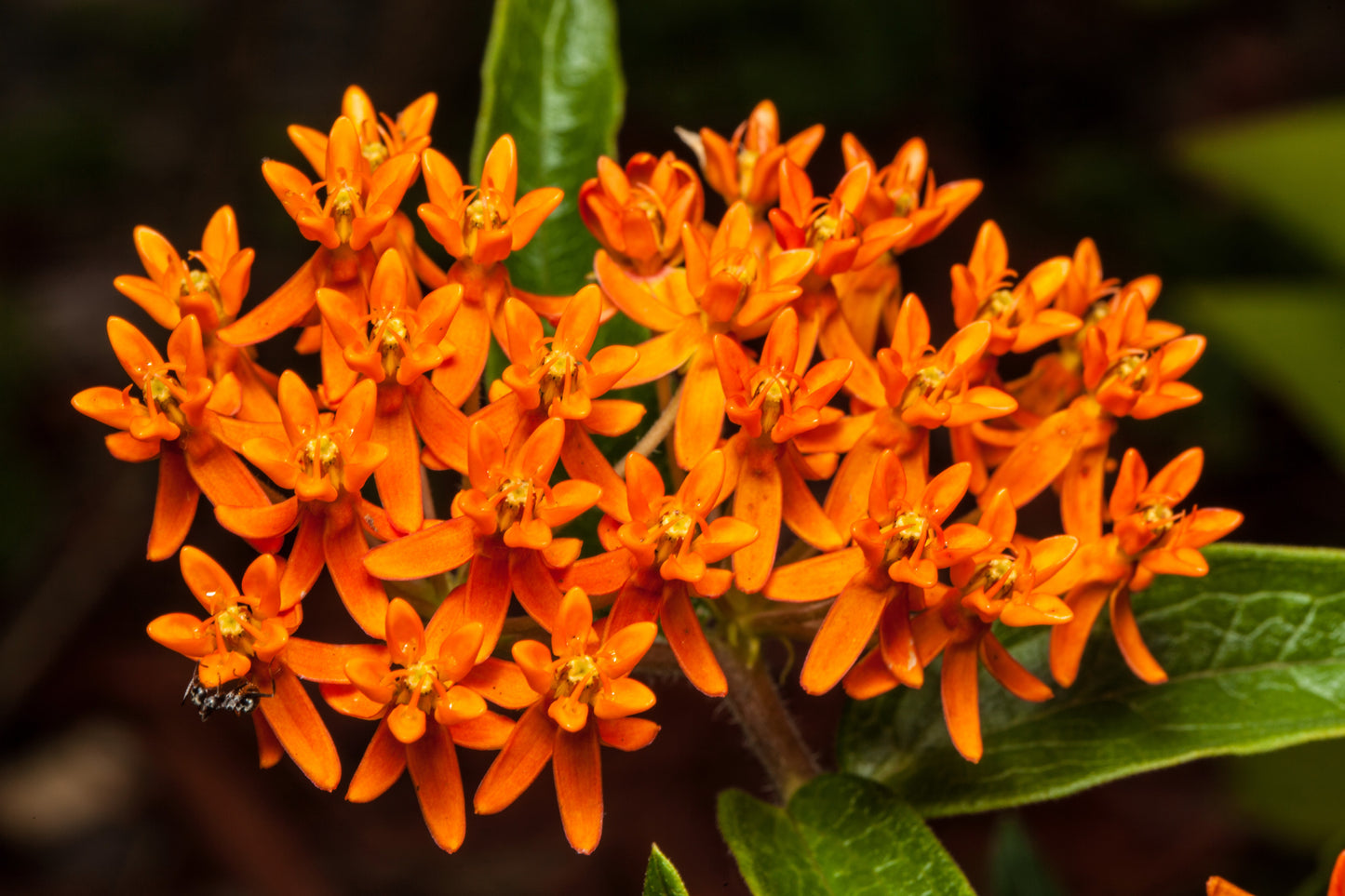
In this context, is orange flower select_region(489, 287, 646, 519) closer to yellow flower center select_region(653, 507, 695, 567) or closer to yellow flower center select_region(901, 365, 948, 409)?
yellow flower center select_region(653, 507, 695, 567)

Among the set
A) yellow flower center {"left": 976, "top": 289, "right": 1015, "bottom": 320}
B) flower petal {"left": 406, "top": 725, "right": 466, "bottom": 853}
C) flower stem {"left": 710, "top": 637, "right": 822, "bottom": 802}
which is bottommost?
flower stem {"left": 710, "top": 637, "right": 822, "bottom": 802}

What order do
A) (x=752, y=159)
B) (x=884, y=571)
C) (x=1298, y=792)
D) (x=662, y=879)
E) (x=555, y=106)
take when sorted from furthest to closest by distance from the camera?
(x=1298, y=792) < (x=555, y=106) < (x=752, y=159) < (x=884, y=571) < (x=662, y=879)

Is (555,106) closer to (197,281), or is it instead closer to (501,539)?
(197,281)

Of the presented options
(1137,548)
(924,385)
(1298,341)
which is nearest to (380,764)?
(924,385)

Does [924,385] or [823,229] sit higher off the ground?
[823,229]

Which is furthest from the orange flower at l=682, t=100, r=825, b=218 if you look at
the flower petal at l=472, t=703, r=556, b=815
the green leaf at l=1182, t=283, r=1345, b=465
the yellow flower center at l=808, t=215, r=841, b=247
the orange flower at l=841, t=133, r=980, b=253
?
the green leaf at l=1182, t=283, r=1345, b=465

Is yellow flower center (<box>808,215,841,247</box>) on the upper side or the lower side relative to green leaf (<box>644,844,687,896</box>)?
upper

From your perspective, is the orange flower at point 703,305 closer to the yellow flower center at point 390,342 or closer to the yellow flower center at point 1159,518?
the yellow flower center at point 390,342
